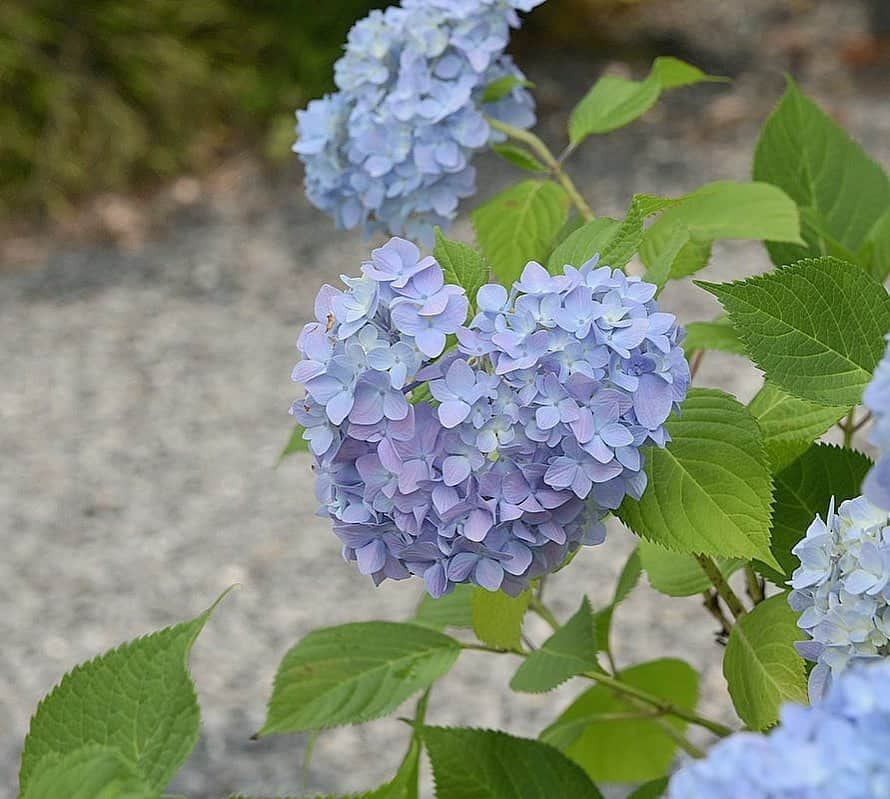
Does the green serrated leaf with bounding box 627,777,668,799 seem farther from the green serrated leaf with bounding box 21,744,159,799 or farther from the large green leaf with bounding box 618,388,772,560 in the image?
the green serrated leaf with bounding box 21,744,159,799

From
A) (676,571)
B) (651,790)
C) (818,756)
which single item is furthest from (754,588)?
(818,756)

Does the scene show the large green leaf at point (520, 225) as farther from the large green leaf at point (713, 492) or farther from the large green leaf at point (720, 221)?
the large green leaf at point (713, 492)

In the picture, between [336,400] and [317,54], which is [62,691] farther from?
[317,54]

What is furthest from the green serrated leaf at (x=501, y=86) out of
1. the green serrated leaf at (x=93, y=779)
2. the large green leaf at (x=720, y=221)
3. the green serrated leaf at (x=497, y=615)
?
the green serrated leaf at (x=93, y=779)

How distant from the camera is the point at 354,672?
81 cm

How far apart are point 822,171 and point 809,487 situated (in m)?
0.36

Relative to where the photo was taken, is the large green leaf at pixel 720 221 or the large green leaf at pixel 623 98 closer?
the large green leaf at pixel 720 221

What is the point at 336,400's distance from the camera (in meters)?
0.55

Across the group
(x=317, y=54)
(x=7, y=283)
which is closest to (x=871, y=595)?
(x=7, y=283)

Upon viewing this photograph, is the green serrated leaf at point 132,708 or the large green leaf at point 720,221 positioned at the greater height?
the large green leaf at point 720,221

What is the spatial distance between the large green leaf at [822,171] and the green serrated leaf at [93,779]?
677 mm

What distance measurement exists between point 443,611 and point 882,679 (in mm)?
586

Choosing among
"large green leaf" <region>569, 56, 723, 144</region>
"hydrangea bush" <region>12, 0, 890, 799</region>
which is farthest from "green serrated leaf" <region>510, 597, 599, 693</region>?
"large green leaf" <region>569, 56, 723, 144</region>

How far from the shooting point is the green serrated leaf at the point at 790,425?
68cm
